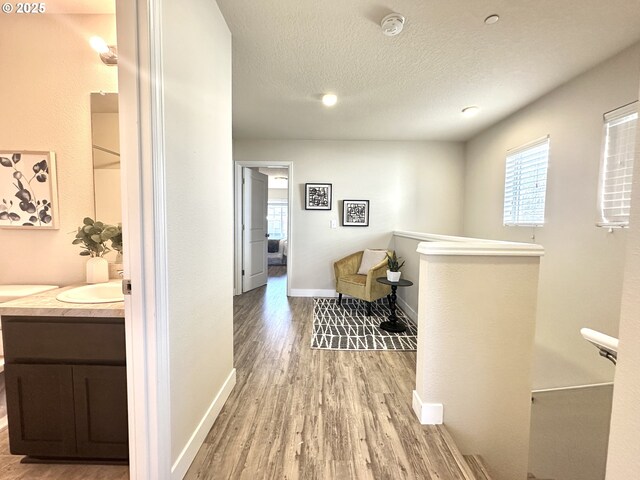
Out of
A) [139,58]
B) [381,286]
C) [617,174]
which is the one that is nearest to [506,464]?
[381,286]

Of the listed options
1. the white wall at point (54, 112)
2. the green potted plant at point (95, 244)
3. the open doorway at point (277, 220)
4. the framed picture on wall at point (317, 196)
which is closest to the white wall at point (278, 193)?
the open doorway at point (277, 220)

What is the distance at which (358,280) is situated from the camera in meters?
3.46

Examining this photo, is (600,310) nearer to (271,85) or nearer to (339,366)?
(339,366)

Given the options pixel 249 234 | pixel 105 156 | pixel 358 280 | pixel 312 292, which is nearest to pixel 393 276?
pixel 358 280

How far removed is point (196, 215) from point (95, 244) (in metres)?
0.67

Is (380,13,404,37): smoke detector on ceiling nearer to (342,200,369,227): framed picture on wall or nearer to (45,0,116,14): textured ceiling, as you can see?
(45,0,116,14): textured ceiling

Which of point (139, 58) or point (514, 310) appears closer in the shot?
point (139, 58)

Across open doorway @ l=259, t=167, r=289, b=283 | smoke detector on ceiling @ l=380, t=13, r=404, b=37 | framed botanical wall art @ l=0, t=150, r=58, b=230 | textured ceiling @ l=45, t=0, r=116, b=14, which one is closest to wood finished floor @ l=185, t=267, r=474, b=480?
framed botanical wall art @ l=0, t=150, r=58, b=230

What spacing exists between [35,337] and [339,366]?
1.84 m

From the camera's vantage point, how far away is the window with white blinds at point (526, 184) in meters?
2.63

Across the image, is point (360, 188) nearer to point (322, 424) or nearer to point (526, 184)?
point (526, 184)

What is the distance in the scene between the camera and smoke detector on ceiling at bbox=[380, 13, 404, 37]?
1573 millimetres

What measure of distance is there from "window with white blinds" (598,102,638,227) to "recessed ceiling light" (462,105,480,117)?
3.73 feet

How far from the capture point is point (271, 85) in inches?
96.6
